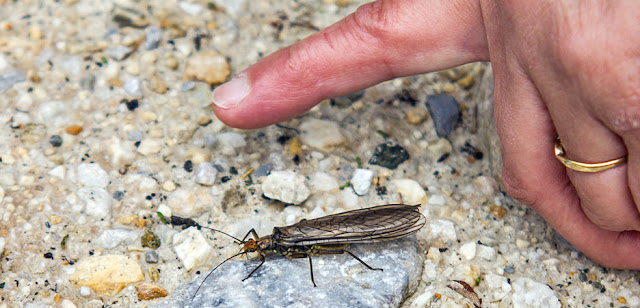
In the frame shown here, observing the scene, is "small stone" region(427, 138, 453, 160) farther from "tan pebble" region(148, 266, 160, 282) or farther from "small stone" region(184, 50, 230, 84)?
"tan pebble" region(148, 266, 160, 282)

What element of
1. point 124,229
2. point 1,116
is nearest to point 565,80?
point 124,229

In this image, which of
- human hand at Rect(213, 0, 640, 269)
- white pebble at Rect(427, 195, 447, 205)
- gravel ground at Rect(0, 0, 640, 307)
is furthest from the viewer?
white pebble at Rect(427, 195, 447, 205)

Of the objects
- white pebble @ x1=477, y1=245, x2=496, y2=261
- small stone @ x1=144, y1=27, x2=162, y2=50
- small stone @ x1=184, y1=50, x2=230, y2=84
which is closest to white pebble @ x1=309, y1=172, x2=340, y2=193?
white pebble @ x1=477, y1=245, x2=496, y2=261

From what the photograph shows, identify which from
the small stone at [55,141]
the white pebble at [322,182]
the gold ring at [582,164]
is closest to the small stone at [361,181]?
the white pebble at [322,182]

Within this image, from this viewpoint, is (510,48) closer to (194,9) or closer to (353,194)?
(353,194)

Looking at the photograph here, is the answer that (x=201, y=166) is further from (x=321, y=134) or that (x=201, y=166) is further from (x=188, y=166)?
(x=321, y=134)

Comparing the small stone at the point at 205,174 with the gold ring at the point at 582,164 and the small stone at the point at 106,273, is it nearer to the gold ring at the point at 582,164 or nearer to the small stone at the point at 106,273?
the small stone at the point at 106,273
